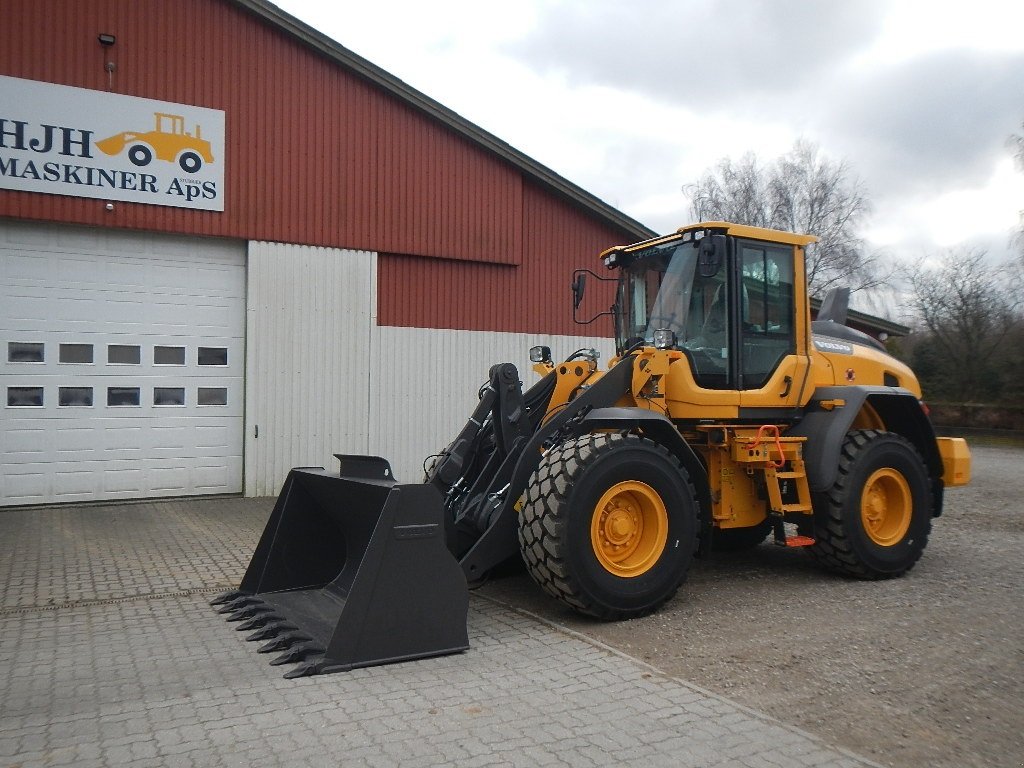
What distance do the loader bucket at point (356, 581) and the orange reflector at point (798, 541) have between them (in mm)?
3130

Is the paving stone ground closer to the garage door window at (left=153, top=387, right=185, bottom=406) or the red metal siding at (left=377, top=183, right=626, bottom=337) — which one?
the garage door window at (left=153, top=387, right=185, bottom=406)

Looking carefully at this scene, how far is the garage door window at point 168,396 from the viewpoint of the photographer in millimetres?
11578

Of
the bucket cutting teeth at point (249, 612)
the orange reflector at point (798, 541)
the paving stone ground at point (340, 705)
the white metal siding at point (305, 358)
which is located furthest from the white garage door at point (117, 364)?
the orange reflector at point (798, 541)

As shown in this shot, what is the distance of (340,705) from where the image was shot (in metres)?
4.51

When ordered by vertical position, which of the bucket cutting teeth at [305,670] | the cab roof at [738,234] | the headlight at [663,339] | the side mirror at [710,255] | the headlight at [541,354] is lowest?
the bucket cutting teeth at [305,670]

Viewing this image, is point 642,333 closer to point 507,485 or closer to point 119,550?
point 507,485

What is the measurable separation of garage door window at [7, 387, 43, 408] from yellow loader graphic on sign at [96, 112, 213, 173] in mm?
3151

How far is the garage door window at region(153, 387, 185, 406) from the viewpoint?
11.6 metres

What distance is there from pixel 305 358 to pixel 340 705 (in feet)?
27.3

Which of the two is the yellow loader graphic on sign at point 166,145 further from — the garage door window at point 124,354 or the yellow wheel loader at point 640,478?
the yellow wheel loader at point 640,478

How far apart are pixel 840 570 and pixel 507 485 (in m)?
3.16

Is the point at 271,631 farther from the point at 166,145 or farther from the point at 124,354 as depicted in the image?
the point at 166,145

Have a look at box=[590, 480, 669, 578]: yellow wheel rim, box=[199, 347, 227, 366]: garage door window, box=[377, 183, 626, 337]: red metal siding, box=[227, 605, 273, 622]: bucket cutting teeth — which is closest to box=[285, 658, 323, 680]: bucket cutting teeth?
box=[227, 605, 273, 622]: bucket cutting teeth

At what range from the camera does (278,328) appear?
12.2 m
